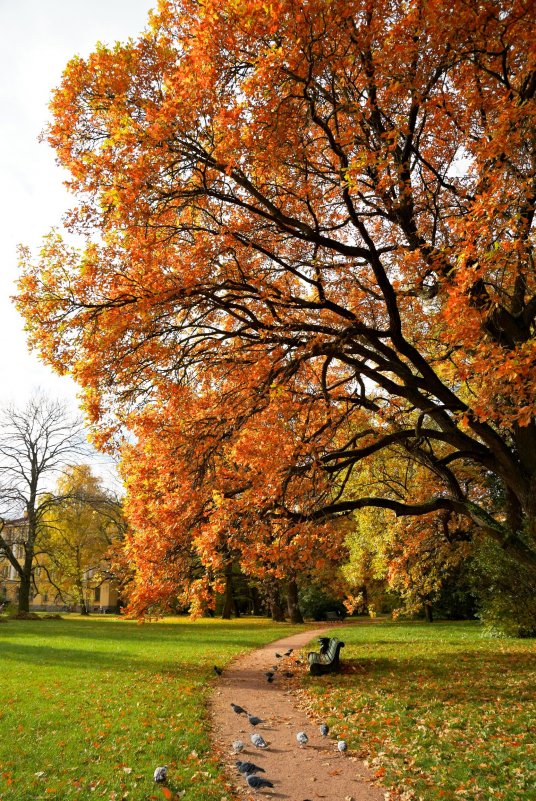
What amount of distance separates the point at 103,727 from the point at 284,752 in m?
2.76

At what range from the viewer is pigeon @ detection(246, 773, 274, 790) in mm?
5705

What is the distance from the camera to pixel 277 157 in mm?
7918

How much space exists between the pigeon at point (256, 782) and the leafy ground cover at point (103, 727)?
0.85ft

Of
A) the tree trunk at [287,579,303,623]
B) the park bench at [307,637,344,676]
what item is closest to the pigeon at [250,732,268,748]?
the park bench at [307,637,344,676]

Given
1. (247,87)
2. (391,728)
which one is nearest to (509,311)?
(247,87)

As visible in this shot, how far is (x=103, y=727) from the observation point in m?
7.79

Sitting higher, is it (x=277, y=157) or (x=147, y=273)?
(x=277, y=157)

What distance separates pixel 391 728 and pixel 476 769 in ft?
6.25

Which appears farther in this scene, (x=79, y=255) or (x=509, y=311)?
(x=509, y=311)

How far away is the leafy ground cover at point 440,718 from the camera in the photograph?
18.6 ft

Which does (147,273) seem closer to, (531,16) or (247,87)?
(247,87)

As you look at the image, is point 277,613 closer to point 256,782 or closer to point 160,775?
point 256,782

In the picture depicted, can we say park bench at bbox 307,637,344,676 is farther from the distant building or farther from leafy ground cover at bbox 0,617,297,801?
the distant building

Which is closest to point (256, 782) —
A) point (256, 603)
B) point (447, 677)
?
point (447, 677)
